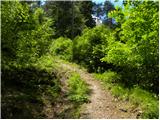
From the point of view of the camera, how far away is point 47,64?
69.6ft

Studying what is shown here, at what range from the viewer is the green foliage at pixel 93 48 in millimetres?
24609

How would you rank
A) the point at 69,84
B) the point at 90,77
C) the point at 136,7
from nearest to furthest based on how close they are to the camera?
1. the point at 136,7
2. the point at 69,84
3. the point at 90,77

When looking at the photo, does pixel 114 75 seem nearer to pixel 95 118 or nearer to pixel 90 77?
pixel 90 77

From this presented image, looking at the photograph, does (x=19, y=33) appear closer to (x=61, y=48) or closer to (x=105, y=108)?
(x=105, y=108)

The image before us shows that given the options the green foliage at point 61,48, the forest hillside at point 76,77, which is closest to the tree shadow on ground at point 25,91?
the forest hillside at point 76,77

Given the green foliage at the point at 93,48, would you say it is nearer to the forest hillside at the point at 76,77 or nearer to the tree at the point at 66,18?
the forest hillside at the point at 76,77

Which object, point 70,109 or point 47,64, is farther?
point 47,64

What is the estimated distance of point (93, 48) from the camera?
24906 millimetres

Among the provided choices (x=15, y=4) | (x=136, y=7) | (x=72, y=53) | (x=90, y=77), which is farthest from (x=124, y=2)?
(x=72, y=53)

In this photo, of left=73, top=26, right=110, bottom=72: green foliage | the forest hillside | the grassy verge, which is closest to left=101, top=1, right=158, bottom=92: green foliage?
the forest hillside

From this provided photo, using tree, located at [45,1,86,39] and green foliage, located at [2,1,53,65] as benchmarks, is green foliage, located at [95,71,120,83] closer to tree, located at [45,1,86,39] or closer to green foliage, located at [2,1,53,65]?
green foliage, located at [2,1,53,65]

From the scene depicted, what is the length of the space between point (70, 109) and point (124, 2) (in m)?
5.55

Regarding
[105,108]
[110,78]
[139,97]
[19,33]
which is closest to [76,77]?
[110,78]

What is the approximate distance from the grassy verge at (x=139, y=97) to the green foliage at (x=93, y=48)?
5.18m
